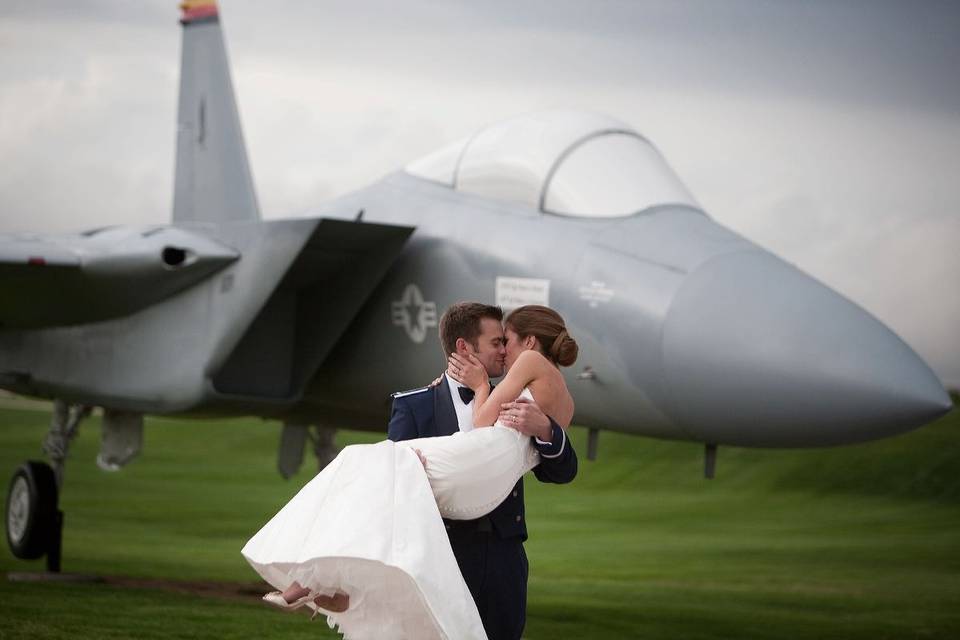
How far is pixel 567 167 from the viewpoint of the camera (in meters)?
6.88

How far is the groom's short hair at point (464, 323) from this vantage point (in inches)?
143

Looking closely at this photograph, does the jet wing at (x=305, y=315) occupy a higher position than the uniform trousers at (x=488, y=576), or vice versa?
the uniform trousers at (x=488, y=576)

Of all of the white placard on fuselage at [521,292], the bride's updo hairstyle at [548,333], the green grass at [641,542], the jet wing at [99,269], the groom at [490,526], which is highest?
the bride's updo hairstyle at [548,333]

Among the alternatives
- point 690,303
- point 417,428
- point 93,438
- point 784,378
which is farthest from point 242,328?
point 93,438

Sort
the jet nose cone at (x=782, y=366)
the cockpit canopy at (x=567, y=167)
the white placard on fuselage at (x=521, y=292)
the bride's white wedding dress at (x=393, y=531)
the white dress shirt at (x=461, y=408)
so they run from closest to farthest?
the bride's white wedding dress at (x=393, y=531), the white dress shirt at (x=461, y=408), the jet nose cone at (x=782, y=366), the white placard on fuselage at (x=521, y=292), the cockpit canopy at (x=567, y=167)

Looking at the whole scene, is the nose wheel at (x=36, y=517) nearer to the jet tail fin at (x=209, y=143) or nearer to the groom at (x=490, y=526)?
the jet tail fin at (x=209, y=143)

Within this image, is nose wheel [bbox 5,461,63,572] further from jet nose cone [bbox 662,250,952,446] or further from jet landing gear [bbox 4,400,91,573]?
jet nose cone [bbox 662,250,952,446]

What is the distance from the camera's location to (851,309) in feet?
18.5

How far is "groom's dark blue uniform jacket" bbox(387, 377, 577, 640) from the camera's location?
364cm

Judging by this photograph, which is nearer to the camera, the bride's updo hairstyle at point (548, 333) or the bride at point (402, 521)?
the bride at point (402, 521)

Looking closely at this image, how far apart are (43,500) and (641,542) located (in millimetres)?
Result: 6333

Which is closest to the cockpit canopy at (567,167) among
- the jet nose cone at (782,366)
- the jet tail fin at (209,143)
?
the jet nose cone at (782,366)

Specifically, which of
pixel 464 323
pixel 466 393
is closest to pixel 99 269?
pixel 466 393

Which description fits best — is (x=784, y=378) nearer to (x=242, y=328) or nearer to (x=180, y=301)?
(x=242, y=328)
